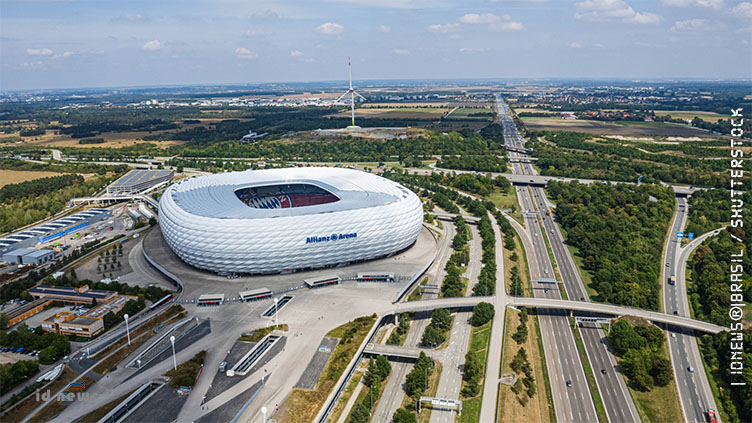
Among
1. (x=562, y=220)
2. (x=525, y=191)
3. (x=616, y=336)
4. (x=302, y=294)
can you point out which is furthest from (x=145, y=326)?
(x=525, y=191)

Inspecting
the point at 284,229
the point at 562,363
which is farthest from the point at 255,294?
the point at 562,363

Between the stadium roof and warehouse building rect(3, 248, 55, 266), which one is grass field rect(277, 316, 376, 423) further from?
warehouse building rect(3, 248, 55, 266)

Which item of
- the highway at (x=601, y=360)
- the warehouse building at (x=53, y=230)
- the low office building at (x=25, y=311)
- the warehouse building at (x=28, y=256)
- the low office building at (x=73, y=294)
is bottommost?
the highway at (x=601, y=360)

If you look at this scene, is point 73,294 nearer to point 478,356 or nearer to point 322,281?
point 322,281

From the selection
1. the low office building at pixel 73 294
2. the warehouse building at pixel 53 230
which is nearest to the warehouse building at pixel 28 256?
the warehouse building at pixel 53 230

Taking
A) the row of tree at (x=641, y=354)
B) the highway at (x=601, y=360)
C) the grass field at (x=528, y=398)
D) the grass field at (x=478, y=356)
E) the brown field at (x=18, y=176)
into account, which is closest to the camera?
the grass field at (x=478, y=356)

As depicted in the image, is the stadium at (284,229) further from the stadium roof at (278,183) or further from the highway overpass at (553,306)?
the highway overpass at (553,306)

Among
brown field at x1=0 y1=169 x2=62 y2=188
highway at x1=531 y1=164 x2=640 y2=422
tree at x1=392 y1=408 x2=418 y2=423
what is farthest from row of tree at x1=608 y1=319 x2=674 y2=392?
brown field at x1=0 y1=169 x2=62 y2=188
